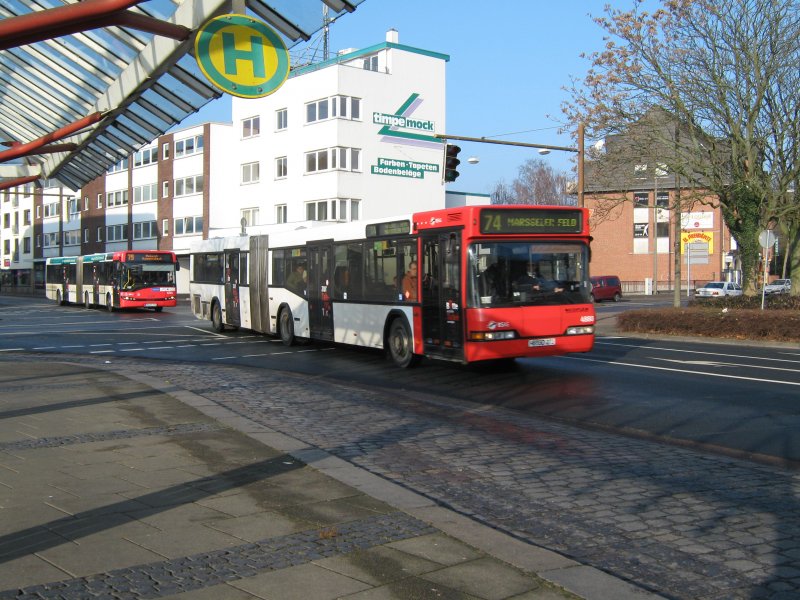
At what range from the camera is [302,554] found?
495 cm

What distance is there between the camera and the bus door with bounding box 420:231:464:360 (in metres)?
14.2

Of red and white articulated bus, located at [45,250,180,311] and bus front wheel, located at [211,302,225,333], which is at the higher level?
red and white articulated bus, located at [45,250,180,311]

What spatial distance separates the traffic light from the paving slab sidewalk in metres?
14.5

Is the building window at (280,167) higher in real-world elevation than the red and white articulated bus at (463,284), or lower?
higher

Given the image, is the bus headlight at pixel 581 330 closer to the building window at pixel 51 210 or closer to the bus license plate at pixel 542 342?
the bus license plate at pixel 542 342

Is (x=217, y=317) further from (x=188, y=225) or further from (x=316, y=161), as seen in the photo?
(x=188, y=225)

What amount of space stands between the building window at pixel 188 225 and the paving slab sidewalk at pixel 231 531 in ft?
184

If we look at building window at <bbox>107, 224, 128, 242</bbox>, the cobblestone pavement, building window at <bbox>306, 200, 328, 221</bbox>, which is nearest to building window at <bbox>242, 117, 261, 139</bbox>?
building window at <bbox>306, 200, 328, 221</bbox>

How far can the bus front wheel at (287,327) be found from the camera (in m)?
21.5

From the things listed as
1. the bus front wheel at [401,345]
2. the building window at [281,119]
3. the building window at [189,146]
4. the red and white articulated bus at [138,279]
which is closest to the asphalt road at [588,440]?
the bus front wheel at [401,345]

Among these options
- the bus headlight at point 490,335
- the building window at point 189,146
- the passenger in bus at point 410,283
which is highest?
the building window at point 189,146

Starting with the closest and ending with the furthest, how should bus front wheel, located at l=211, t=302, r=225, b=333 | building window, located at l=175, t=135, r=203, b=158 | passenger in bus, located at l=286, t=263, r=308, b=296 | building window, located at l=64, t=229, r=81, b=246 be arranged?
1. passenger in bus, located at l=286, t=263, r=308, b=296
2. bus front wheel, located at l=211, t=302, r=225, b=333
3. building window, located at l=175, t=135, r=203, b=158
4. building window, located at l=64, t=229, r=81, b=246

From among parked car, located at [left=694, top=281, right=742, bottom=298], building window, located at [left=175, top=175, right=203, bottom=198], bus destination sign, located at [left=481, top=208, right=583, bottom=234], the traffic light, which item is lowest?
parked car, located at [left=694, top=281, right=742, bottom=298]

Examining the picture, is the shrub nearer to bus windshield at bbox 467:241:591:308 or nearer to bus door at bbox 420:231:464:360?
bus windshield at bbox 467:241:591:308
